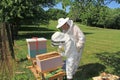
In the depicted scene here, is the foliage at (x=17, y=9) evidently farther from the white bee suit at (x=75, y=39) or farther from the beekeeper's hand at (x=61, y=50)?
the white bee suit at (x=75, y=39)

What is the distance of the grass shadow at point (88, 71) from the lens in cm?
925

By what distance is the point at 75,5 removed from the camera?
991 cm

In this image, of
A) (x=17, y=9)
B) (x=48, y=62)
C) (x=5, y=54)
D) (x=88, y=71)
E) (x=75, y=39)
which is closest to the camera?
(x=5, y=54)

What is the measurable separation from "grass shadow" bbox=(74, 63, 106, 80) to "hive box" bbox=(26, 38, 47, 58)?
5.05 ft

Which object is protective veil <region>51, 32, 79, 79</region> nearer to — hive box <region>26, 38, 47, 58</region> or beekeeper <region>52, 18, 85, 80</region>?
beekeeper <region>52, 18, 85, 80</region>

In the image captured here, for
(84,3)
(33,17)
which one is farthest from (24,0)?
(84,3)

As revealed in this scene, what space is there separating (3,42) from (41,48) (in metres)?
2.76

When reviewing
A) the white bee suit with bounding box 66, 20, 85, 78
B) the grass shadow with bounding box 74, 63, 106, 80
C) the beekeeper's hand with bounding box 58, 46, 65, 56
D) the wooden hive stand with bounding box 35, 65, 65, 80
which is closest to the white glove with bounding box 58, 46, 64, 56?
the beekeeper's hand with bounding box 58, 46, 65, 56

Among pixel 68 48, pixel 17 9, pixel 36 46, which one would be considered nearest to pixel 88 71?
pixel 68 48

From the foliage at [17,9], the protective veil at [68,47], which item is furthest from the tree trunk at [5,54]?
the foliage at [17,9]

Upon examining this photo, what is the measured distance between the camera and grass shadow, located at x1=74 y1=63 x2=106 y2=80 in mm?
9250

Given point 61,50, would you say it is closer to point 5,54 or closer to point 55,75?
point 55,75

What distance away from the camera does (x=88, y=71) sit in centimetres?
993

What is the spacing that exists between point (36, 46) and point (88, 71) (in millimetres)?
2119
